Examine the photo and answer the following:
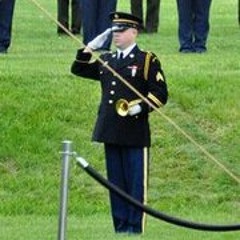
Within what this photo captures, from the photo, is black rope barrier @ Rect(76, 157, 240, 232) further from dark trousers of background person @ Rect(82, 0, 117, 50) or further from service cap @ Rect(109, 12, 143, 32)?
dark trousers of background person @ Rect(82, 0, 117, 50)

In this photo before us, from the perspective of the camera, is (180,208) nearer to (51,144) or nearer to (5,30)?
(51,144)

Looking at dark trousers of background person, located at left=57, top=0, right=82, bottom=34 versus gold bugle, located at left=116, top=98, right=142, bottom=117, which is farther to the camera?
dark trousers of background person, located at left=57, top=0, right=82, bottom=34

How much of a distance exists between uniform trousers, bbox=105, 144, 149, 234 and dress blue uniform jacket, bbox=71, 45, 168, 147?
10 centimetres

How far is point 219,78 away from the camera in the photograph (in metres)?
16.5

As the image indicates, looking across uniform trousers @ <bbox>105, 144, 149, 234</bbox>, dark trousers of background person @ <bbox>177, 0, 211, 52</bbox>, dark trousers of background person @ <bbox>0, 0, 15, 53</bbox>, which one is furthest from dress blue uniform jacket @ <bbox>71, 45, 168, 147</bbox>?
dark trousers of background person @ <bbox>177, 0, 211, 52</bbox>

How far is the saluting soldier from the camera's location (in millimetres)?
11430

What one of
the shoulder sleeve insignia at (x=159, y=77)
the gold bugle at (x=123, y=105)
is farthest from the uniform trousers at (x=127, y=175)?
the shoulder sleeve insignia at (x=159, y=77)

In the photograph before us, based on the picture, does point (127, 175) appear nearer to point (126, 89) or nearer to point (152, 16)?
point (126, 89)

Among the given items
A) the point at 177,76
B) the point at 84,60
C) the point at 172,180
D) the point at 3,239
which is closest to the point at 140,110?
the point at 84,60

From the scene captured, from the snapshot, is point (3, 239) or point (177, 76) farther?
point (177, 76)

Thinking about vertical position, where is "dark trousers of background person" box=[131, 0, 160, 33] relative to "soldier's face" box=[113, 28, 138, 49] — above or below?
below

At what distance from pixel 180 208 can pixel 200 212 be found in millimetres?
290

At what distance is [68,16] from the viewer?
71.5 ft

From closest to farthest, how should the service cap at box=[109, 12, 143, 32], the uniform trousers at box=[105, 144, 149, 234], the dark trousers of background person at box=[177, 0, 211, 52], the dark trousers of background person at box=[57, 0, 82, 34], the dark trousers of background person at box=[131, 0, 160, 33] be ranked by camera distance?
the service cap at box=[109, 12, 143, 32] < the uniform trousers at box=[105, 144, 149, 234] < the dark trousers of background person at box=[177, 0, 211, 52] < the dark trousers of background person at box=[57, 0, 82, 34] < the dark trousers of background person at box=[131, 0, 160, 33]
